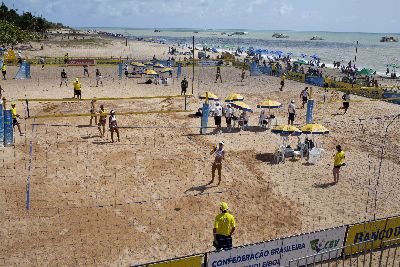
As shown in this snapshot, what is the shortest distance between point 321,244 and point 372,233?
1315 millimetres

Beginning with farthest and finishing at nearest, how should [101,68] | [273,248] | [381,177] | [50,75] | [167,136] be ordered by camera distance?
1. [101,68]
2. [50,75]
3. [167,136]
4. [381,177]
5. [273,248]

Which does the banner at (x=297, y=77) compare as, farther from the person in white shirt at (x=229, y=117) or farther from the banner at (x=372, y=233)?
the banner at (x=372, y=233)

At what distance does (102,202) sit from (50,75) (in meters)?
25.2

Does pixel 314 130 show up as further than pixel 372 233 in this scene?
Yes

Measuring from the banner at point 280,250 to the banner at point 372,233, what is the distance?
29 centimetres

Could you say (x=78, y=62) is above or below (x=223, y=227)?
above

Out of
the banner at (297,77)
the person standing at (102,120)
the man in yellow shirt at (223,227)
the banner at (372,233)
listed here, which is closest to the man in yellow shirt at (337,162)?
the banner at (372,233)

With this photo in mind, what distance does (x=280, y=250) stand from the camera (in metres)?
7.54

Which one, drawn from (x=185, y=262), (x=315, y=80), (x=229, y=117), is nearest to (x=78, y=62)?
(x=315, y=80)

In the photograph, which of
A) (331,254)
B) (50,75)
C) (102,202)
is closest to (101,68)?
(50,75)

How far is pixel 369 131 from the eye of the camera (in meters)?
18.5

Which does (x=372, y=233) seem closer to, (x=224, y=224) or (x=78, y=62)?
(x=224, y=224)

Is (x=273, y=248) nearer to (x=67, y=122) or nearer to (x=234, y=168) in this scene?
(x=234, y=168)

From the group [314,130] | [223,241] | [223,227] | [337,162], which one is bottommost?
[223,241]
